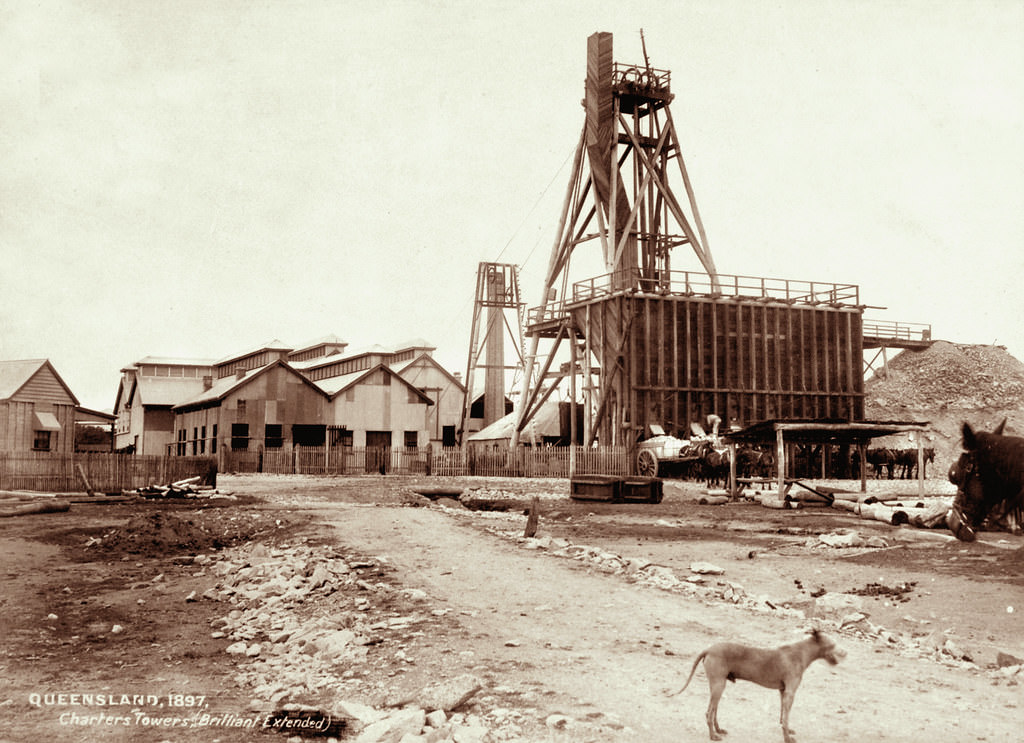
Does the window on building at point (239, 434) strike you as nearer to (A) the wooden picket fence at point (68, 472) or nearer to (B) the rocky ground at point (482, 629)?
(A) the wooden picket fence at point (68, 472)

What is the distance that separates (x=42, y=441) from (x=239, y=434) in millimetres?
11441

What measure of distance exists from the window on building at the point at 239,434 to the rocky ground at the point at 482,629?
31.6 m

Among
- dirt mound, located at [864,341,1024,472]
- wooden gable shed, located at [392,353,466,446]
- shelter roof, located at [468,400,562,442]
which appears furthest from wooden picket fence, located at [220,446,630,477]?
dirt mound, located at [864,341,1024,472]

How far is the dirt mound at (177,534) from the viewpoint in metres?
19.3

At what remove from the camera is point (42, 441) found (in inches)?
1693

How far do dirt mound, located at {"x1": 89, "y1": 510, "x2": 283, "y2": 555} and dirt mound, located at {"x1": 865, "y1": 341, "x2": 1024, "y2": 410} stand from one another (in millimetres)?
54976

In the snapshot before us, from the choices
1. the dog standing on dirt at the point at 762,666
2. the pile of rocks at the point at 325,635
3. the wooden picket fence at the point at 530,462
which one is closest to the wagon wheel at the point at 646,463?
the wooden picket fence at the point at 530,462

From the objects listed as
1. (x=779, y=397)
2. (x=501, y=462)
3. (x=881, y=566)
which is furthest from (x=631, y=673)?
(x=779, y=397)

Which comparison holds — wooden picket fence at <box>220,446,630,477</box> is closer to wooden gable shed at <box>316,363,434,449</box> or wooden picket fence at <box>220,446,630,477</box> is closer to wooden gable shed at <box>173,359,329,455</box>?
wooden gable shed at <box>173,359,329,455</box>

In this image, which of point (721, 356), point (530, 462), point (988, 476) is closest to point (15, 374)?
point (530, 462)

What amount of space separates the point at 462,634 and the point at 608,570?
13.6 ft

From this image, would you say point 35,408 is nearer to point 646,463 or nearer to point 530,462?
point 530,462

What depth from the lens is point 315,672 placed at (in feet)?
30.7

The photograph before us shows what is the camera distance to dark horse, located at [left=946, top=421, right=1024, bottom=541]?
1534 centimetres
